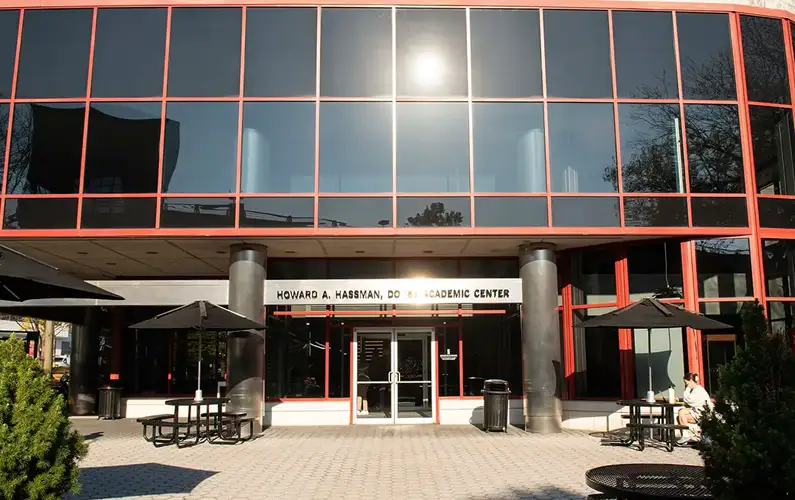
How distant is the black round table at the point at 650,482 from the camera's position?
525 cm

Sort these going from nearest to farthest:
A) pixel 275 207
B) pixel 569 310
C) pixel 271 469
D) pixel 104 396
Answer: pixel 271 469 < pixel 275 207 < pixel 569 310 < pixel 104 396

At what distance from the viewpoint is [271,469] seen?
33.4ft

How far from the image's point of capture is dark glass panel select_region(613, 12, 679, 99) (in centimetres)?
1531

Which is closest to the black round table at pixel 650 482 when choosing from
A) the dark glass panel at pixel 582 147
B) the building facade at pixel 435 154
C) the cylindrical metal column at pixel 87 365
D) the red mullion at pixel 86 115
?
the building facade at pixel 435 154

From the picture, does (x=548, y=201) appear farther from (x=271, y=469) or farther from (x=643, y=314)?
(x=271, y=469)

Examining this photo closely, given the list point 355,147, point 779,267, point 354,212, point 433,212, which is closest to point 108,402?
point 354,212

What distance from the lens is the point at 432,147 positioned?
49.5 ft

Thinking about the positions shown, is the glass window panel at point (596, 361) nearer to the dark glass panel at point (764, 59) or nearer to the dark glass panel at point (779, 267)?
the dark glass panel at point (779, 267)

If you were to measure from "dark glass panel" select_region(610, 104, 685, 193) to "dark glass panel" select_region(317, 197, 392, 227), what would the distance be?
16.4ft

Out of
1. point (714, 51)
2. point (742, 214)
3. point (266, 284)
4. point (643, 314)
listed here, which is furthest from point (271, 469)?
point (714, 51)

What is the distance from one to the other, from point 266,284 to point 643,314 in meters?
7.96

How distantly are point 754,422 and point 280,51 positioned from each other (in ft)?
42.7

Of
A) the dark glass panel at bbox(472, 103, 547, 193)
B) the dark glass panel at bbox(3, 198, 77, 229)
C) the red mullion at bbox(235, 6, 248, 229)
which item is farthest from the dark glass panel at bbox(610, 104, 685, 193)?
the dark glass panel at bbox(3, 198, 77, 229)

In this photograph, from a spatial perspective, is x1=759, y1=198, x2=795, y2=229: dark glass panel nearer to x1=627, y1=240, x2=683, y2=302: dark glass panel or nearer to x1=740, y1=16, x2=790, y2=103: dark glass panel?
x1=627, y1=240, x2=683, y2=302: dark glass panel
